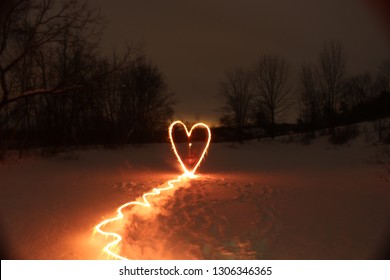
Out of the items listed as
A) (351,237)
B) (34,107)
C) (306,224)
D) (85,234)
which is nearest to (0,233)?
(85,234)

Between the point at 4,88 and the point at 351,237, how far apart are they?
35.2 ft

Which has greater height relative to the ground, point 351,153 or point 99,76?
point 99,76

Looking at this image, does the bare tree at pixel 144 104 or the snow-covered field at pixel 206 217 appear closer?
the snow-covered field at pixel 206 217

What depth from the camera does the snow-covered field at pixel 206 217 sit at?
11.3ft

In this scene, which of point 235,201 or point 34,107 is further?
point 34,107

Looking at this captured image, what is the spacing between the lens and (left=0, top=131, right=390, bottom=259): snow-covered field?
3.45 m

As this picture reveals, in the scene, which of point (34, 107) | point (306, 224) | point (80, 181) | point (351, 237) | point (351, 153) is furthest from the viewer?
point (34, 107)

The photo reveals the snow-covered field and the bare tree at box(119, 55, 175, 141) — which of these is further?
the bare tree at box(119, 55, 175, 141)

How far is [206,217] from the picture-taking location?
466 centimetres

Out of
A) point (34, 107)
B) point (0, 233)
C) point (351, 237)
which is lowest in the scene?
point (351, 237)

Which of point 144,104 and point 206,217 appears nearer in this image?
point 206,217
